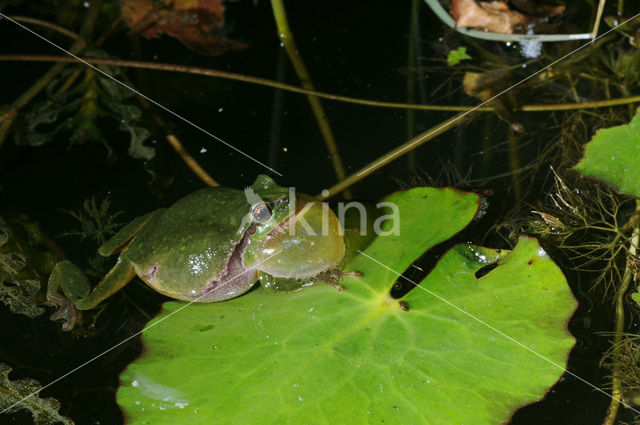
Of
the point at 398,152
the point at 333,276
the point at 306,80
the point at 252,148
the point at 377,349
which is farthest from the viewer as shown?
the point at 306,80

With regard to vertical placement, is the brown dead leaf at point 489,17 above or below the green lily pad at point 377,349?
above

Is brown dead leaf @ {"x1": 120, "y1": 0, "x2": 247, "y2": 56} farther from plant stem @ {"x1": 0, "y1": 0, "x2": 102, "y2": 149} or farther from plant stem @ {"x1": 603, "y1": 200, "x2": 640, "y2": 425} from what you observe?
plant stem @ {"x1": 603, "y1": 200, "x2": 640, "y2": 425}

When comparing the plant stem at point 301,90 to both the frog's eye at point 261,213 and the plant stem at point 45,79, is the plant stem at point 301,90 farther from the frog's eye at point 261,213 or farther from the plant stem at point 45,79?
the frog's eye at point 261,213

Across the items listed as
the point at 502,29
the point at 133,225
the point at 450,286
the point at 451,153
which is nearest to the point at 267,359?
the point at 450,286

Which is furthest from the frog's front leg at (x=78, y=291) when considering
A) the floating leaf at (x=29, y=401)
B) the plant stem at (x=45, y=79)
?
the plant stem at (x=45, y=79)


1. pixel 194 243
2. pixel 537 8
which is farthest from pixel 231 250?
pixel 537 8

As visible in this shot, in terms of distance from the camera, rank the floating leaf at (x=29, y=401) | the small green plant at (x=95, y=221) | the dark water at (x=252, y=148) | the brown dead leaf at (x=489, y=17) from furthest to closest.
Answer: the brown dead leaf at (x=489, y=17), the small green plant at (x=95, y=221), the dark water at (x=252, y=148), the floating leaf at (x=29, y=401)

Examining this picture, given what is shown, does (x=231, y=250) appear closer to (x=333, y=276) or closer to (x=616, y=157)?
(x=333, y=276)

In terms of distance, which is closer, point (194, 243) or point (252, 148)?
point (194, 243)
